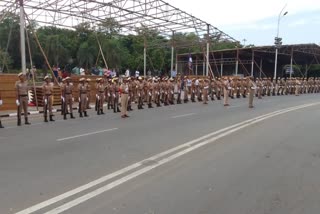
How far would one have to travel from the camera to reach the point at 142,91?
2433 centimetres

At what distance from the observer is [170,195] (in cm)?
600

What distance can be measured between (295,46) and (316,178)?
161 ft

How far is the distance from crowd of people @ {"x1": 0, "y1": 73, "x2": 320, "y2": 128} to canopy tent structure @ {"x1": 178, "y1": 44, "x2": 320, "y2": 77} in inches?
392

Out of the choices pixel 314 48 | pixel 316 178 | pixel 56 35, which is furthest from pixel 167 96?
pixel 56 35

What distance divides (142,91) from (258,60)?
1568 inches

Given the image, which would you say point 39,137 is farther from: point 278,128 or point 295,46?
point 295,46

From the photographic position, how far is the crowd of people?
17.7m

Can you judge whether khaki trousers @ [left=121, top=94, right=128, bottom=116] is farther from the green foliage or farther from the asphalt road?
the green foliage

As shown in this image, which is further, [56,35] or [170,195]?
[56,35]

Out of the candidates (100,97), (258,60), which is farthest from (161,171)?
(258,60)

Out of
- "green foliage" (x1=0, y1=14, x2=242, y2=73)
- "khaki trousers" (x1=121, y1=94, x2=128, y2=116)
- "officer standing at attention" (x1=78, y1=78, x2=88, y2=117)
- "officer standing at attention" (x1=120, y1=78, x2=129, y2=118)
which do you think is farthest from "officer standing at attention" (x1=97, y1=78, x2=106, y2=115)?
"green foliage" (x1=0, y1=14, x2=242, y2=73)

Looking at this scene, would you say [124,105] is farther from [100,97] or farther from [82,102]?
[100,97]

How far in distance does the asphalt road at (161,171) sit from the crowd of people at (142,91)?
4824mm

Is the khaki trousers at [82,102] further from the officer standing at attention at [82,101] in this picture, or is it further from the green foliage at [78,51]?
the green foliage at [78,51]
